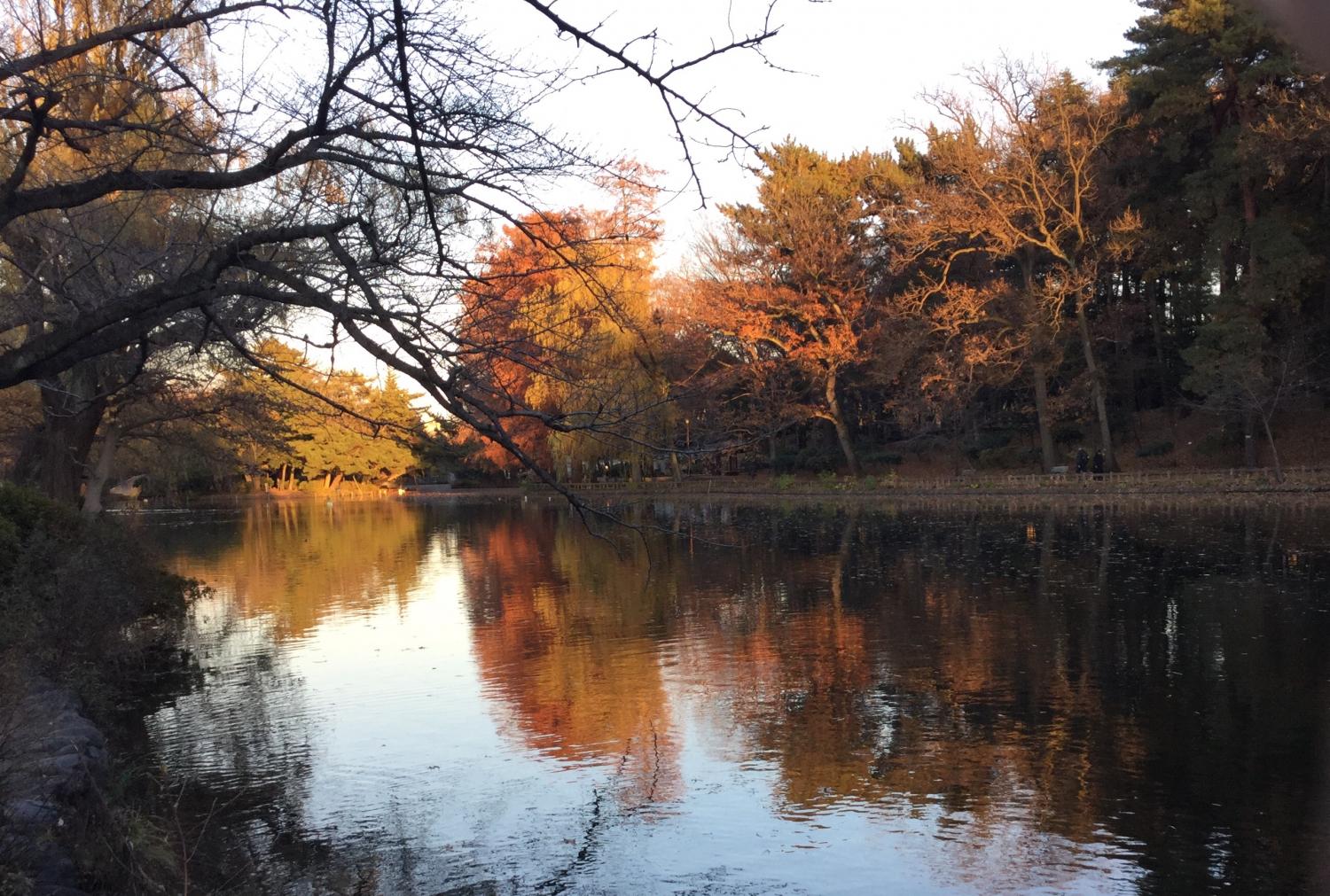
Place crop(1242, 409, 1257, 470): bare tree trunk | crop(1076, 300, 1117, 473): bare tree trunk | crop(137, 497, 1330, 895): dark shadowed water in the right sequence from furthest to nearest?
1. crop(1076, 300, 1117, 473): bare tree trunk
2. crop(1242, 409, 1257, 470): bare tree trunk
3. crop(137, 497, 1330, 895): dark shadowed water

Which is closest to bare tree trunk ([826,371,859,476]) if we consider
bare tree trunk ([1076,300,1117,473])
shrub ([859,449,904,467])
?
shrub ([859,449,904,467])

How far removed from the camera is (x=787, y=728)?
10.6m

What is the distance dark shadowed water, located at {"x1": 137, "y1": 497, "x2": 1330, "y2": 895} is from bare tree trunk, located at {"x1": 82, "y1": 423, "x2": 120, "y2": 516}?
9.46 feet

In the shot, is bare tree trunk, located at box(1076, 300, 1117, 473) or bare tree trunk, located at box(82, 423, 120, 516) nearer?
bare tree trunk, located at box(82, 423, 120, 516)

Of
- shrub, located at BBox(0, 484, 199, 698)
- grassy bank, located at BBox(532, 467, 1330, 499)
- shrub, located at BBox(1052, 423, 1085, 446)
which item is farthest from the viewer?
shrub, located at BBox(1052, 423, 1085, 446)

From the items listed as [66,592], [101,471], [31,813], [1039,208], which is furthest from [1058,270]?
[31,813]

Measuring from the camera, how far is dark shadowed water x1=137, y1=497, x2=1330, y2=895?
24.7 feet

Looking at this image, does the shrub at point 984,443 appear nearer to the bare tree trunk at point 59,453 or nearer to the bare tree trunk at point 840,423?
the bare tree trunk at point 840,423

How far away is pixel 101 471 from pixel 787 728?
15331 mm

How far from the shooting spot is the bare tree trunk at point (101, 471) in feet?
64.5

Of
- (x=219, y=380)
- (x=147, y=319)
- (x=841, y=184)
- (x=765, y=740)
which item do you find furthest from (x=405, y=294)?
(x=841, y=184)

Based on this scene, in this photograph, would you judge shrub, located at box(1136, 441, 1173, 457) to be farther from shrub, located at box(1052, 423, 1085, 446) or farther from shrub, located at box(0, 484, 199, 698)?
shrub, located at box(0, 484, 199, 698)

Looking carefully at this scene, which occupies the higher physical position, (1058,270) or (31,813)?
(1058,270)

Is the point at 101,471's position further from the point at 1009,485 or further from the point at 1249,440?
the point at 1249,440
